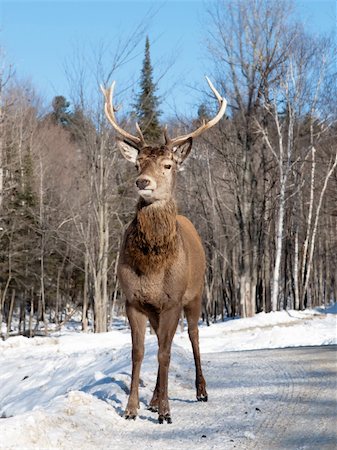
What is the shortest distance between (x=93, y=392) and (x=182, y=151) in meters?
2.75

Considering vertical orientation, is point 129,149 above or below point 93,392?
above

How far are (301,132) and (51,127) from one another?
26969 millimetres

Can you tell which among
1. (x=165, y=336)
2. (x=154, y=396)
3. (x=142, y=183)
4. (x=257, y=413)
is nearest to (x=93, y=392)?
(x=154, y=396)

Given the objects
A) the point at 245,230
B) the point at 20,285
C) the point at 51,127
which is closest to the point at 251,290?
the point at 245,230

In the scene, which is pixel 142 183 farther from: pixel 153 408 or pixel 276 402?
pixel 276 402

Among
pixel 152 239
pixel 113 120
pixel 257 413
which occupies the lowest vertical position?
pixel 257 413

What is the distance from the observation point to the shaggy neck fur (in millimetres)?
5816

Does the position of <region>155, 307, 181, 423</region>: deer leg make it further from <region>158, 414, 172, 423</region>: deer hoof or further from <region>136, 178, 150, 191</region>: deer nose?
<region>136, 178, 150, 191</region>: deer nose

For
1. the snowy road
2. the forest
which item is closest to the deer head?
the snowy road

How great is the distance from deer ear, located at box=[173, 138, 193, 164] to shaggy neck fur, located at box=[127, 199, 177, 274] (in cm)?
55

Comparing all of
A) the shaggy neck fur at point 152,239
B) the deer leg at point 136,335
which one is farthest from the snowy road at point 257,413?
the shaggy neck fur at point 152,239

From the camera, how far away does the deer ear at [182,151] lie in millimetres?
6233

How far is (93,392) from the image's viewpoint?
22.0 ft

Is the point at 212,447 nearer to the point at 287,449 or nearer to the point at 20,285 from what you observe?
the point at 287,449
